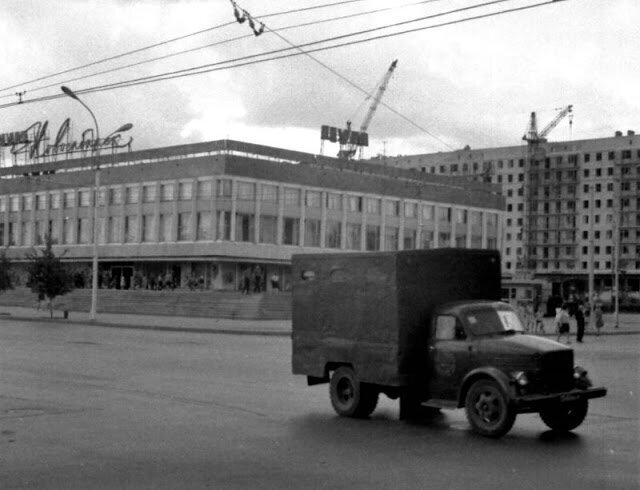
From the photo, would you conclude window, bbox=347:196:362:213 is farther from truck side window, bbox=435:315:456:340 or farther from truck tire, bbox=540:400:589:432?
truck tire, bbox=540:400:589:432

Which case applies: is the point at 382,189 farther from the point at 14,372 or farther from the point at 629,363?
the point at 14,372

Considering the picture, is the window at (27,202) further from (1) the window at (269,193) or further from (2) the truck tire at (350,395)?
(2) the truck tire at (350,395)

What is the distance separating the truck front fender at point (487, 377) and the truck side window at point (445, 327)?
2.56ft

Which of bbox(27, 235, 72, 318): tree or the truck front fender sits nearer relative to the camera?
the truck front fender

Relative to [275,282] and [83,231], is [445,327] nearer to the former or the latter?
[275,282]

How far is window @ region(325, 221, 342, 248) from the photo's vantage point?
304ft

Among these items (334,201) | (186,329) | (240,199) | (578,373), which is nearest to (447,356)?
(578,373)

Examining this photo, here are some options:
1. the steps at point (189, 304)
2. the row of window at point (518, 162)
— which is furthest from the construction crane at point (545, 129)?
the steps at point (189, 304)

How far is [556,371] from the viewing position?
1287 cm

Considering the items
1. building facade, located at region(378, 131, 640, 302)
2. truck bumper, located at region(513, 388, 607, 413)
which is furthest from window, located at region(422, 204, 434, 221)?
truck bumper, located at region(513, 388, 607, 413)

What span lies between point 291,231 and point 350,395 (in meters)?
74.6

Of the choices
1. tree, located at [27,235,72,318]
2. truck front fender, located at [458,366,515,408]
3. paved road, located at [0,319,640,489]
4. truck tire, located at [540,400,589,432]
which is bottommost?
paved road, located at [0,319,640,489]

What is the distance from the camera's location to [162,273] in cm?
8800

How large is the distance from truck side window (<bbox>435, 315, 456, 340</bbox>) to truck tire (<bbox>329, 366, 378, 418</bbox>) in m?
1.43
